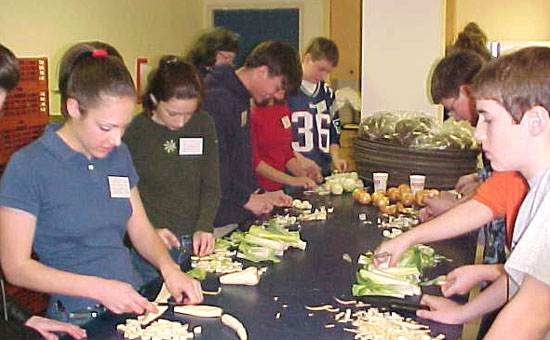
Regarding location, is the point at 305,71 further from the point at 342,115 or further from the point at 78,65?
the point at 78,65

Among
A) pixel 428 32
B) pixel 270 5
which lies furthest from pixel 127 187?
pixel 270 5

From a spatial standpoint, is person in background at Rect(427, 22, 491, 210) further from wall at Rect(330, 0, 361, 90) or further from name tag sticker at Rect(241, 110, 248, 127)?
wall at Rect(330, 0, 361, 90)

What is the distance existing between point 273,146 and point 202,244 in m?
1.78

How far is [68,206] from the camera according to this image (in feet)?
6.37

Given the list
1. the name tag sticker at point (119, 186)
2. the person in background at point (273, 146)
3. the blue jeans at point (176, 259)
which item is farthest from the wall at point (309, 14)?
the name tag sticker at point (119, 186)

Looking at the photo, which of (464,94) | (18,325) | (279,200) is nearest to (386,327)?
(18,325)

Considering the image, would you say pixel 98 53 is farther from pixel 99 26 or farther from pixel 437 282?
pixel 99 26

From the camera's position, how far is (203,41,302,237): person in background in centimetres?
320

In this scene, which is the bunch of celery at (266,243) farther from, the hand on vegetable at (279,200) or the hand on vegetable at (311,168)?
the hand on vegetable at (311,168)

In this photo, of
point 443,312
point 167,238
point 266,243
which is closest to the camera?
point 443,312

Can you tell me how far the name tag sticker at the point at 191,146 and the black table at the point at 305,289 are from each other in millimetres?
563

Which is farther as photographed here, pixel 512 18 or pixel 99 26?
pixel 512 18

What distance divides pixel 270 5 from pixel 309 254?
5.80 meters

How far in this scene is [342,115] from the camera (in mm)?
6250
